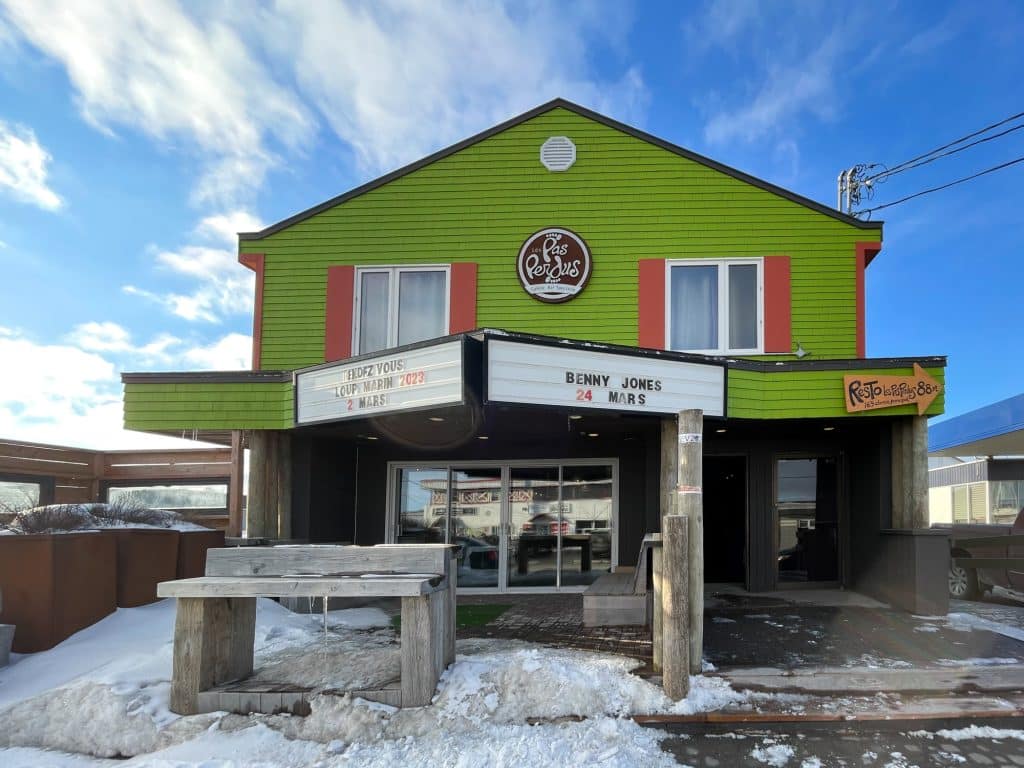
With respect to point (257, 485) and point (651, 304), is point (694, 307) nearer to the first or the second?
point (651, 304)

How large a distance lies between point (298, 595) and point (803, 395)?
6724 millimetres

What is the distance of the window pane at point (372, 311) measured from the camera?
11383 millimetres

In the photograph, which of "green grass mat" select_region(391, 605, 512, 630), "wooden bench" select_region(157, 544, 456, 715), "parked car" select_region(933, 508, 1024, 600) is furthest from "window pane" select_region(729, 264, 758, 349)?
"wooden bench" select_region(157, 544, 456, 715)

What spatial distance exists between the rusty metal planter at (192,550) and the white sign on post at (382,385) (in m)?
1.80

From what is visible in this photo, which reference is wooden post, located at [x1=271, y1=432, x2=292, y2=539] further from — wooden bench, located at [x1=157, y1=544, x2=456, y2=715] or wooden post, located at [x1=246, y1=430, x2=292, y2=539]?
wooden bench, located at [x1=157, y1=544, x2=456, y2=715]

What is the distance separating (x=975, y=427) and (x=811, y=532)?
1007 centimetres

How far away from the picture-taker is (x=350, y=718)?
5129mm

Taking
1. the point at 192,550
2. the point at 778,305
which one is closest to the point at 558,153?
the point at 778,305

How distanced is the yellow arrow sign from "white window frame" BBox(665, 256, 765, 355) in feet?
6.01

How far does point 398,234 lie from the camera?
11484 mm

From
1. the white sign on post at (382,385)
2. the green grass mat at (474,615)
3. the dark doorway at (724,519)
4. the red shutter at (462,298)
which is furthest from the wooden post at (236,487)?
the dark doorway at (724,519)

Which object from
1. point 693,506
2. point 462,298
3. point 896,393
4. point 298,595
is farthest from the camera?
point 462,298

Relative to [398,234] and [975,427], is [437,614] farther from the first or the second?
[975,427]

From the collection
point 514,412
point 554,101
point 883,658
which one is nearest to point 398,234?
point 554,101
